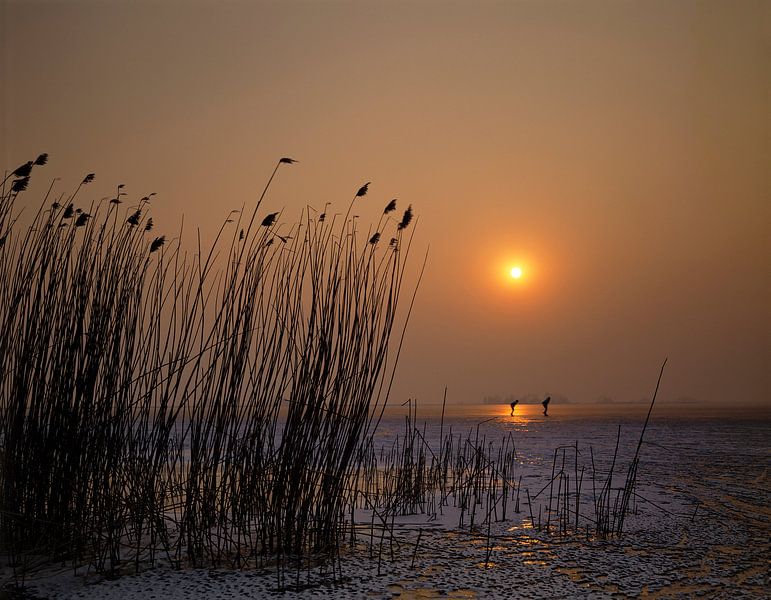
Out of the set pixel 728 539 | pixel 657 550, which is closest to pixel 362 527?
pixel 657 550

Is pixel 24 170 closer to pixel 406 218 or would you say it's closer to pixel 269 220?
pixel 269 220

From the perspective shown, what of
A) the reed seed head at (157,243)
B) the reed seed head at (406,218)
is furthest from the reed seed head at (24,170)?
the reed seed head at (406,218)

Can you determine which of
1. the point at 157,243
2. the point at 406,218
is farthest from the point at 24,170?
the point at 406,218

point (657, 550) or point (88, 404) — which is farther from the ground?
point (88, 404)

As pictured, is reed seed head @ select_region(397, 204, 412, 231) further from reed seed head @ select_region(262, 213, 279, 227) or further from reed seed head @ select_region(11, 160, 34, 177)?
reed seed head @ select_region(11, 160, 34, 177)

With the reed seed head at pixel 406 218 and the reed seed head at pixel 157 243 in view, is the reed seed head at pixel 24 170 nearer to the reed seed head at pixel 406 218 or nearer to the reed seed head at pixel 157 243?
the reed seed head at pixel 157 243

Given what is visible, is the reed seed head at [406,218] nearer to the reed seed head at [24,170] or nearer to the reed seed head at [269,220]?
the reed seed head at [269,220]

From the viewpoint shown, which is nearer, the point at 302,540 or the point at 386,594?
the point at 386,594

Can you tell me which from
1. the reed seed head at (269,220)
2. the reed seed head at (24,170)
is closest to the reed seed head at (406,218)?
the reed seed head at (269,220)

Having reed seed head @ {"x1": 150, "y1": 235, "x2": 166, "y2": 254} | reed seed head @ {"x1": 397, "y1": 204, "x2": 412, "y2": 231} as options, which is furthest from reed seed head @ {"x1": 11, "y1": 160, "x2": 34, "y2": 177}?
reed seed head @ {"x1": 397, "y1": 204, "x2": 412, "y2": 231}

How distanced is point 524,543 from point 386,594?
1.32 meters

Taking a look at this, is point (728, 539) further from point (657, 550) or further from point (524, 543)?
point (524, 543)

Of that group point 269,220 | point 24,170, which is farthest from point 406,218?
point 24,170

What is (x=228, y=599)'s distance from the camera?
2.60m
